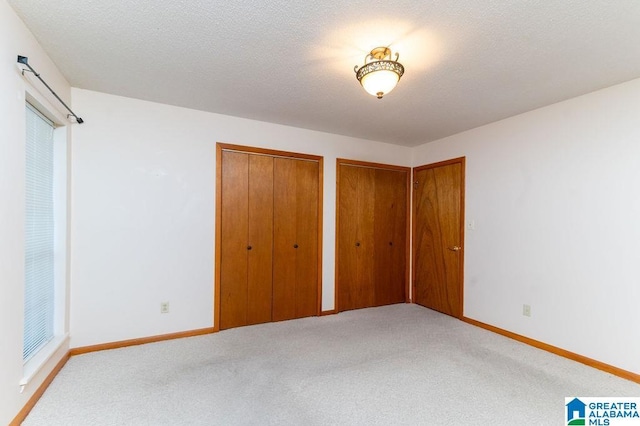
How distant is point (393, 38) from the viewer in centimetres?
189

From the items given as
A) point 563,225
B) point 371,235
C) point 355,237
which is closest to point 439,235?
point 371,235

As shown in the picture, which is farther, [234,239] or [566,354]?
[234,239]

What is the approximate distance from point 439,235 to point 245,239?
2620 mm

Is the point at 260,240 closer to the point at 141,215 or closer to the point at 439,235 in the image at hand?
the point at 141,215

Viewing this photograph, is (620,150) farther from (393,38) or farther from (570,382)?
(393,38)

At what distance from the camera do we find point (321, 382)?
226 cm

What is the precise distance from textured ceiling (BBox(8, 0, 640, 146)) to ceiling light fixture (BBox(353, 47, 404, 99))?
78 mm

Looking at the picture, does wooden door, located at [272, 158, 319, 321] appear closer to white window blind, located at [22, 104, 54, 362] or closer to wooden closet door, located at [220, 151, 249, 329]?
wooden closet door, located at [220, 151, 249, 329]

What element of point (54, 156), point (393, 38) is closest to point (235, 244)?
point (54, 156)

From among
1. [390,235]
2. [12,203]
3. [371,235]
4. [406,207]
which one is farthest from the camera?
[406,207]

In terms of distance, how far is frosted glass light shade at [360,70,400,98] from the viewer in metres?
1.97

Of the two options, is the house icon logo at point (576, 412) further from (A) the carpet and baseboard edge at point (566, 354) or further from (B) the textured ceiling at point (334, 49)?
(B) the textured ceiling at point (334, 49)

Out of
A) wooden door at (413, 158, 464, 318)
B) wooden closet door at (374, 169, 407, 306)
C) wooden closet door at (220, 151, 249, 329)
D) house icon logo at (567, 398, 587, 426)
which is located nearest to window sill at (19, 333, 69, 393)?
wooden closet door at (220, 151, 249, 329)

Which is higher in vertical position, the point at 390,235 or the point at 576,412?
the point at 390,235
